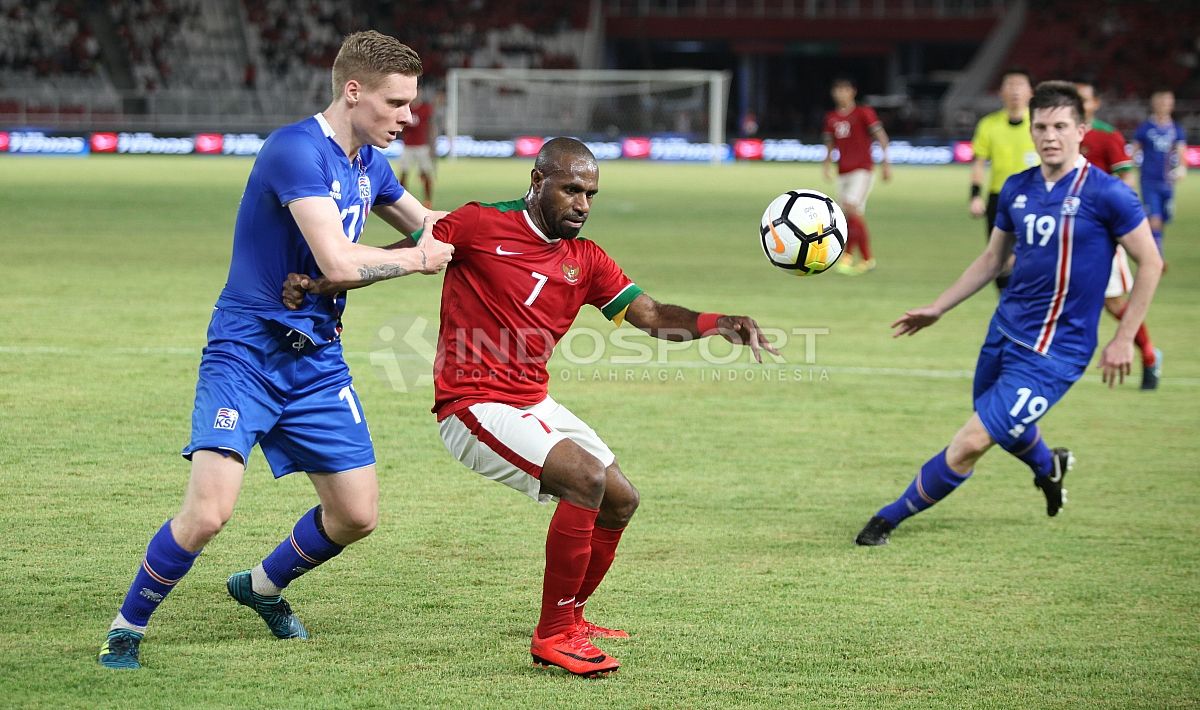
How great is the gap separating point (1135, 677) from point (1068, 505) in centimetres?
243

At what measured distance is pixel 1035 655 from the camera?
4.75m

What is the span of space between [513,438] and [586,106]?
37.0 metres

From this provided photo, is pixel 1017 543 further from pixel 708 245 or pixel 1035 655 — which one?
pixel 708 245

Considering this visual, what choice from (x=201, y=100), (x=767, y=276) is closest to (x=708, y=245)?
(x=767, y=276)

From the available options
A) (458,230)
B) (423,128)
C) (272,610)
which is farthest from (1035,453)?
(423,128)

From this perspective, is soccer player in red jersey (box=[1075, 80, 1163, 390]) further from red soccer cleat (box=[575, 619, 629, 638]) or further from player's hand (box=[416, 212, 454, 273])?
player's hand (box=[416, 212, 454, 273])

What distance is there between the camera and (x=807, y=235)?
5.56 meters

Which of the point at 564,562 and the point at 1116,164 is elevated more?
the point at 1116,164

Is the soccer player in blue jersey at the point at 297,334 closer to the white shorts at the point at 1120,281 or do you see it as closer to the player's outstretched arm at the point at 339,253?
the player's outstretched arm at the point at 339,253

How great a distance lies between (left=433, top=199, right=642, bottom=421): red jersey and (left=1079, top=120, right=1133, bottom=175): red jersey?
7429 millimetres

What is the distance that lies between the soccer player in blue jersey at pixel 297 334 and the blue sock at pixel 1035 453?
306 centimetres

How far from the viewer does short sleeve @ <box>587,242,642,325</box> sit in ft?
15.7

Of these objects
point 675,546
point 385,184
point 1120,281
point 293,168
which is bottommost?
point 675,546

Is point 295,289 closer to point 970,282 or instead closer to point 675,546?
point 675,546
